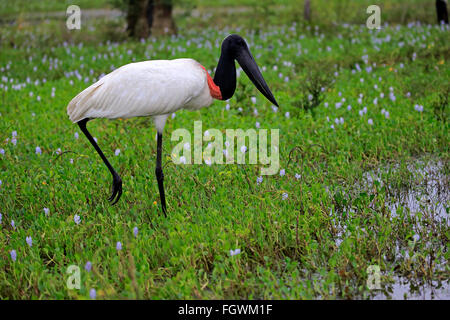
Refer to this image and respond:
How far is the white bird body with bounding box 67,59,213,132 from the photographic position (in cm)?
447

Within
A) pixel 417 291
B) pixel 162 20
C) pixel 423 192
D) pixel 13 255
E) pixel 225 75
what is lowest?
pixel 417 291

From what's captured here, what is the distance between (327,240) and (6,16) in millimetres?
16416

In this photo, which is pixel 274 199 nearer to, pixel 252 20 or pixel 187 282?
pixel 187 282

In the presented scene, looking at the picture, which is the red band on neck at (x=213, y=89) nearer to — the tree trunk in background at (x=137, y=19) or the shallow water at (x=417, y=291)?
the shallow water at (x=417, y=291)

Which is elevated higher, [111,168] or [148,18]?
[148,18]

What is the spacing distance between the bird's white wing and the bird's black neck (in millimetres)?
225

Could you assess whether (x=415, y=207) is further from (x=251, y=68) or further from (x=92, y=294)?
(x=92, y=294)

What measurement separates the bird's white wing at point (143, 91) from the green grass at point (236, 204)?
84 centimetres

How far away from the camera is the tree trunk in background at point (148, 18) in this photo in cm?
1215

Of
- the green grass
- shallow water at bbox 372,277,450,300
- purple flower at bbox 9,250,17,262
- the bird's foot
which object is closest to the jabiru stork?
the bird's foot

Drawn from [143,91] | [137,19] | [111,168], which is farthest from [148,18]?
[143,91]

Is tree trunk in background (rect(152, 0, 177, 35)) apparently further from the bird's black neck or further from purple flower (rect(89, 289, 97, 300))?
purple flower (rect(89, 289, 97, 300))

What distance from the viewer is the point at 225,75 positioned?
481 centimetres

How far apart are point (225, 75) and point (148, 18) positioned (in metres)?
8.78
